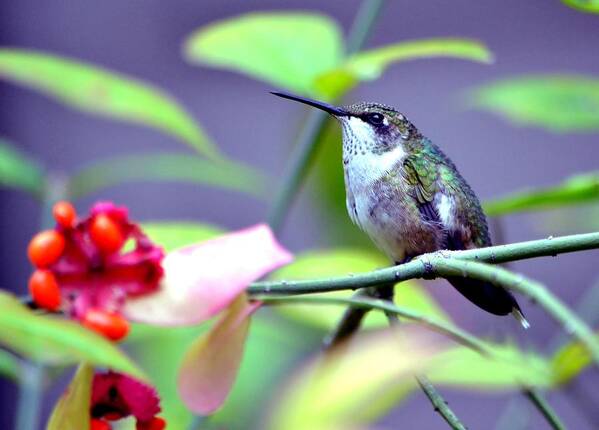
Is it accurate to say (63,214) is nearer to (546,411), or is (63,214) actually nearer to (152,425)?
(152,425)

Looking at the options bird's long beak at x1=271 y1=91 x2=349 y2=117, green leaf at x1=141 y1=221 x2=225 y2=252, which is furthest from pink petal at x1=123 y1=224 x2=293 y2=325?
green leaf at x1=141 y1=221 x2=225 y2=252

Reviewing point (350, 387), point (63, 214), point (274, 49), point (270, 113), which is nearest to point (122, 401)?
point (63, 214)

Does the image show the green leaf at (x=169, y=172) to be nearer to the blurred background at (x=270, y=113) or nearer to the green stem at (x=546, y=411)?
the green stem at (x=546, y=411)

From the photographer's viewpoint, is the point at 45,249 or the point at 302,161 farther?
the point at 302,161

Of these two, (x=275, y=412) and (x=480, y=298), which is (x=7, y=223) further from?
(x=275, y=412)

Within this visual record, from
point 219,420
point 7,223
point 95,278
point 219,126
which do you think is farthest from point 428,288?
point 7,223

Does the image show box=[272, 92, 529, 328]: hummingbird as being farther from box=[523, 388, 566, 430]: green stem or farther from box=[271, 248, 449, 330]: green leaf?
box=[523, 388, 566, 430]: green stem

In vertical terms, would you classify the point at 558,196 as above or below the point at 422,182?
below
